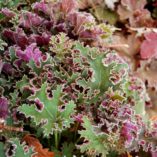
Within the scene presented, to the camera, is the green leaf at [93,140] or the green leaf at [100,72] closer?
the green leaf at [93,140]

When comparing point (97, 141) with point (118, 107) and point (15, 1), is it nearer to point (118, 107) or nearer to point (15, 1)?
point (118, 107)

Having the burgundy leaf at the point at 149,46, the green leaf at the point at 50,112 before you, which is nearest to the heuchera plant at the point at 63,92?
the green leaf at the point at 50,112

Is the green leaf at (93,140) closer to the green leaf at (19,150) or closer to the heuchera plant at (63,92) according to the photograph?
the heuchera plant at (63,92)

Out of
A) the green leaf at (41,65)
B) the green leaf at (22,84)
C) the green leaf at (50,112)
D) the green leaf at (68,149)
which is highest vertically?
the green leaf at (41,65)

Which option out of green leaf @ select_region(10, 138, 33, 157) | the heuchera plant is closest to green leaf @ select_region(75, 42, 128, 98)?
the heuchera plant

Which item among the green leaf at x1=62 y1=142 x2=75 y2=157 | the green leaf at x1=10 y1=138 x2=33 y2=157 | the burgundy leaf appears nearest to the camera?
the green leaf at x1=10 y1=138 x2=33 y2=157

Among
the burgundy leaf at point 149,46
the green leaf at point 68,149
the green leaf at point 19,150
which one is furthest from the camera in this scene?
the burgundy leaf at point 149,46

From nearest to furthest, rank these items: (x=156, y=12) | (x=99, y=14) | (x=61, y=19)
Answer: (x=61, y=19)
(x=99, y=14)
(x=156, y=12)

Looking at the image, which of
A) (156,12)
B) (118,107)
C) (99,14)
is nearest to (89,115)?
(118,107)

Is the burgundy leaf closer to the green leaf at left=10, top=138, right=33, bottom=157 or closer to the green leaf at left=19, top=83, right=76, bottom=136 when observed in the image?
the green leaf at left=19, top=83, right=76, bottom=136
